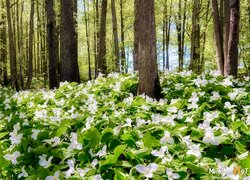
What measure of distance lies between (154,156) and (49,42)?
31.7 feet

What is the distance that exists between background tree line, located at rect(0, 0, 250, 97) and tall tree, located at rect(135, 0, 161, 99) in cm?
2

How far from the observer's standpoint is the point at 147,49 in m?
5.66

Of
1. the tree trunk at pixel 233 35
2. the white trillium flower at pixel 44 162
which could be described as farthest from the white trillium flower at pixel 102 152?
the tree trunk at pixel 233 35

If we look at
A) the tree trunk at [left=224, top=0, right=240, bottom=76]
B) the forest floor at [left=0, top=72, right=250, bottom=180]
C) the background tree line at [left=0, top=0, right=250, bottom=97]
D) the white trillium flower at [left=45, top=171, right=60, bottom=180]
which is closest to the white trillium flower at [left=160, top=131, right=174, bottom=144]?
the forest floor at [left=0, top=72, right=250, bottom=180]

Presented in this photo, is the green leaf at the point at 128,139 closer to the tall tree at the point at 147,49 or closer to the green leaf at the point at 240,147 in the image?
the green leaf at the point at 240,147

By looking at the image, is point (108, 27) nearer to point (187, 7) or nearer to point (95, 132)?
point (187, 7)

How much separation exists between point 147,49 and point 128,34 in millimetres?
24150

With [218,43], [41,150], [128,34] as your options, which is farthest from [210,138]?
[128,34]

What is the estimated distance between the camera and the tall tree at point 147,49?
5586 mm

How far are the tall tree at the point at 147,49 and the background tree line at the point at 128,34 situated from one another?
2cm

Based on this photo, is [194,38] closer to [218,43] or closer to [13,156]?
[218,43]

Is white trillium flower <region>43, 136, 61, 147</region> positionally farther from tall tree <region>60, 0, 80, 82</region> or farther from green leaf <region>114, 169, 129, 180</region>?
tall tree <region>60, 0, 80, 82</region>

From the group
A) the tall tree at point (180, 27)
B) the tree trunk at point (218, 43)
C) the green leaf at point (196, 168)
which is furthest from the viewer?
the tall tree at point (180, 27)

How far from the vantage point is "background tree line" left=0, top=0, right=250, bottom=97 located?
8312mm
